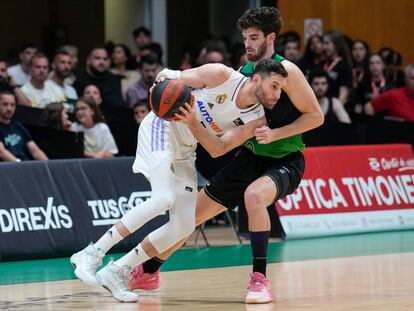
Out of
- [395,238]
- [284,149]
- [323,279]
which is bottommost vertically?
[395,238]

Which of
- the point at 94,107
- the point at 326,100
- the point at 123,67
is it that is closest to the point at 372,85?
the point at 326,100

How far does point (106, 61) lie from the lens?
15.7 meters

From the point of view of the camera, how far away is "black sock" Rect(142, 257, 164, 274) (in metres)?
9.12

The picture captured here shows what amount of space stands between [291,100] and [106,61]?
283 inches

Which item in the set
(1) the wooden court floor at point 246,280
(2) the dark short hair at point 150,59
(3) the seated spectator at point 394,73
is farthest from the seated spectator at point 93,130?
(3) the seated spectator at point 394,73

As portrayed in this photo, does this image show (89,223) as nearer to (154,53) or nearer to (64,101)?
(64,101)

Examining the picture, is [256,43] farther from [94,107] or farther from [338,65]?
[338,65]

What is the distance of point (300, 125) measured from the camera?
8.70m

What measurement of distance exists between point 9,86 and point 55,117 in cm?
81

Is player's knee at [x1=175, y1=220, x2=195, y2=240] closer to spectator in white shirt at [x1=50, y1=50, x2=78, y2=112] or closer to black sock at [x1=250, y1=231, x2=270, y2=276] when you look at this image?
black sock at [x1=250, y1=231, x2=270, y2=276]

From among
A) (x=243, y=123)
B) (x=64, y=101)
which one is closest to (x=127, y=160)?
(x=64, y=101)

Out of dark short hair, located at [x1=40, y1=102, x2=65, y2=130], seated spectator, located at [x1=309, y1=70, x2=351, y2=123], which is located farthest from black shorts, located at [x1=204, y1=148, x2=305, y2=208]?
seated spectator, located at [x1=309, y1=70, x2=351, y2=123]

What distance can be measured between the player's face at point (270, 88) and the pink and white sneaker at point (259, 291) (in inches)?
50.6

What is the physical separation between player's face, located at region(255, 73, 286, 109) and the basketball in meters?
0.58
